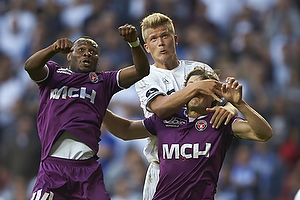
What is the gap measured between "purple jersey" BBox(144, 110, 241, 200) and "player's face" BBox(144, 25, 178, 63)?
0.79 metres

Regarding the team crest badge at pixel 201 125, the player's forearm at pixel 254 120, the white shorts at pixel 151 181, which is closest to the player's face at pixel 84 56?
the team crest badge at pixel 201 125

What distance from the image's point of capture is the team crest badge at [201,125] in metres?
4.84

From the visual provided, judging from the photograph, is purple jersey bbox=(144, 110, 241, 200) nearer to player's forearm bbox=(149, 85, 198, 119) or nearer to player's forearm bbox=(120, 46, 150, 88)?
player's forearm bbox=(149, 85, 198, 119)

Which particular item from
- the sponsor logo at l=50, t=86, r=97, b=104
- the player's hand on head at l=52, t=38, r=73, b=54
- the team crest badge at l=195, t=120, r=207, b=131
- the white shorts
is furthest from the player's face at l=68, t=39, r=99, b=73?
the white shorts

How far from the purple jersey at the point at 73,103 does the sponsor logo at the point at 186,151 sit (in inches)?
22.3

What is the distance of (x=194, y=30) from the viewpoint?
10.6 metres

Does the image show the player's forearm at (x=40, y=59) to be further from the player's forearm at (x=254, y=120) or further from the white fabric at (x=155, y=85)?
the player's forearm at (x=254, y=120)

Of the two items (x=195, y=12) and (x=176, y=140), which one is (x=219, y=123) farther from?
(x=195, y=12)

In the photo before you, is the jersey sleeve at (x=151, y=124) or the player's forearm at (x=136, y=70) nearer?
the player's forearm at (x=136, y=70)

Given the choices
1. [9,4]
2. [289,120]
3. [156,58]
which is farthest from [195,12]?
[156,58]

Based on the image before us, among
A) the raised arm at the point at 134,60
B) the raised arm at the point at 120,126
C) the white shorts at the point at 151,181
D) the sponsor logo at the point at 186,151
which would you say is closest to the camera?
the raised arm at the point at 134,60

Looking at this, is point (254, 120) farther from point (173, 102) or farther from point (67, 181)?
point (67, 181)

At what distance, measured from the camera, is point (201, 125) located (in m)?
4.85

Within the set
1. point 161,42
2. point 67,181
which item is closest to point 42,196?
point 67,181
